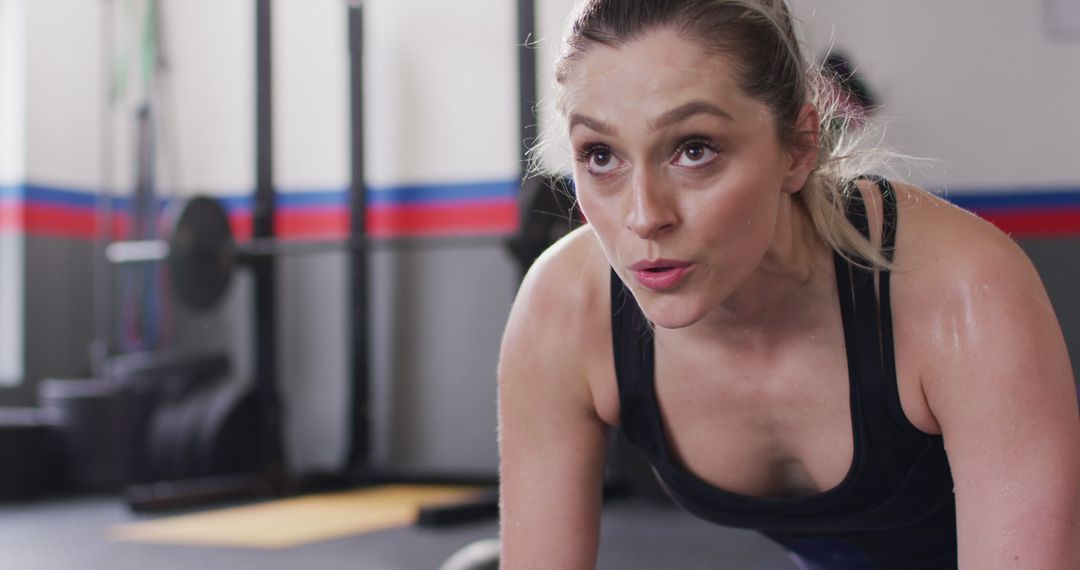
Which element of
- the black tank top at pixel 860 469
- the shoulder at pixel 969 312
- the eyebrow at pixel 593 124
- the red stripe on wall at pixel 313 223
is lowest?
the black tank top at pixel 860 469

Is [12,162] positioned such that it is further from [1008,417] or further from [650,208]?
[1008,417]

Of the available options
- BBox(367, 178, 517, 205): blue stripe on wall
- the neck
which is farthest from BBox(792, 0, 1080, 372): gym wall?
the neck

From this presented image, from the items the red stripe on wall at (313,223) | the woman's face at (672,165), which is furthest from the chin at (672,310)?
the red stripe on wall at (313,223)

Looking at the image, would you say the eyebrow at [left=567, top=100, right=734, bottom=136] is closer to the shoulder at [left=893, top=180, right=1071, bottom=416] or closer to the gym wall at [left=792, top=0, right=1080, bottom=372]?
the shoulder at [left=893, top=180, right=1071, bottom=416]

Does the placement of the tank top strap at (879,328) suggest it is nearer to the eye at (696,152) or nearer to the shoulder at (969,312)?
the shoulder at (969,312)

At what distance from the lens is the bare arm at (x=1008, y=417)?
1097 millimetres

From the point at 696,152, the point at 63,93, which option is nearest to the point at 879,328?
the point at 696,152

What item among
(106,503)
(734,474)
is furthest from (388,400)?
(734,474)

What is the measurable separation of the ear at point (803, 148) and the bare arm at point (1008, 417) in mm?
187

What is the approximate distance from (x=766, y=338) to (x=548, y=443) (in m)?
0.29

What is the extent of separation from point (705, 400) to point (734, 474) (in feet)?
0.34

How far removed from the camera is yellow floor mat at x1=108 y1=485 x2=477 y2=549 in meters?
3.20

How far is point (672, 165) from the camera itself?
3.43 feet

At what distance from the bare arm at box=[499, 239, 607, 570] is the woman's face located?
0.25 m
